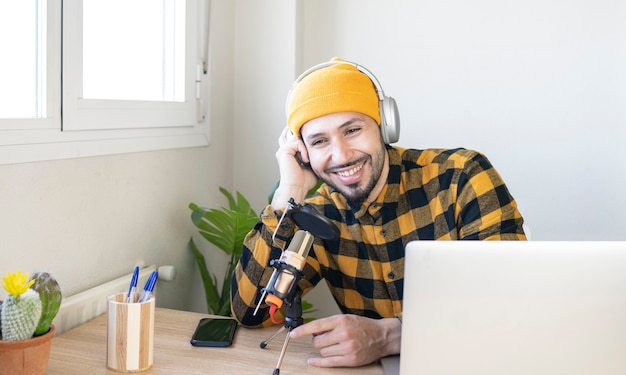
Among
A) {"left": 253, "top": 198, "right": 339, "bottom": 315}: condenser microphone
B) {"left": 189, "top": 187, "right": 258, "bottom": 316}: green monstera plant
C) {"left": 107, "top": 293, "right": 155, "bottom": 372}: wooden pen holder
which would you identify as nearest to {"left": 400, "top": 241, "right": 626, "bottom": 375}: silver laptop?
{"left": 253, "top": 198, "right": 339, "bottom": 315}: condenser microphone

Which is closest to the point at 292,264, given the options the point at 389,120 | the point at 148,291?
the point at 148,291

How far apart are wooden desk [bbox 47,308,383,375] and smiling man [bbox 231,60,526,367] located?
142mm

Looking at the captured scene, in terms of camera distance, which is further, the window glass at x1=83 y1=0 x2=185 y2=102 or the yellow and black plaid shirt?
the window glass at x1=83 y1=0 x2=185 y2=102

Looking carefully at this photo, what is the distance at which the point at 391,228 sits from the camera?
1631mm

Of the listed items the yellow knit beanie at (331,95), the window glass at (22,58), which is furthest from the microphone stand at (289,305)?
the window glass at (22,58)

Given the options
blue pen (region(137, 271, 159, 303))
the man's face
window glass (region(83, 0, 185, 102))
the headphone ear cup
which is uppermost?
window glass (region(83, 0, 185, 102))

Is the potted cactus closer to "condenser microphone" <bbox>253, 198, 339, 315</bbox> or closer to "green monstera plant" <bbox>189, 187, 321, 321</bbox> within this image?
"condenser microphone" <bbox>253, 198, 339, 315</bbox>

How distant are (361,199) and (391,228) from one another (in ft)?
0.35

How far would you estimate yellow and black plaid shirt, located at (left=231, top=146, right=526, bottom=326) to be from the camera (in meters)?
1.56

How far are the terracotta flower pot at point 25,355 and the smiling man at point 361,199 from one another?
0.51 metres

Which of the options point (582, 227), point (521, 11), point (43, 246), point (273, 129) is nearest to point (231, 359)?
point (43, 246)

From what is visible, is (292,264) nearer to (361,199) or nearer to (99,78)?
(361,199)

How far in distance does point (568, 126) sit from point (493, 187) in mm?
785

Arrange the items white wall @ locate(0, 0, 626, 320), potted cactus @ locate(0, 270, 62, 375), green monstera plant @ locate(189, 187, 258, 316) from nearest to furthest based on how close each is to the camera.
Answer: potted cactus @ locate(0, 270, 62, 375)
green monstera plant @ locate(189, 187, 258, 316)
white wall @ locate(0, 0, 626, 320)
